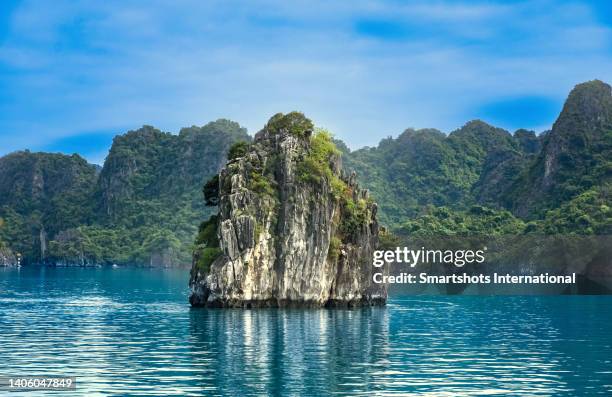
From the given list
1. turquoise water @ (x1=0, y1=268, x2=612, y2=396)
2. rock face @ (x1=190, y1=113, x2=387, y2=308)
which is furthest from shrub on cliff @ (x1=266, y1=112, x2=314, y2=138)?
turquoise water @ (x1=0, y1=268, x2=612, y2=396)

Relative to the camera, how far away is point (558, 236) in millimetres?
133875

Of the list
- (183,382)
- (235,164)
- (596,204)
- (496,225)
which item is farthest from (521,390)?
(496,225)

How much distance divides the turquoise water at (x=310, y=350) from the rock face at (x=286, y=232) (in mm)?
3553

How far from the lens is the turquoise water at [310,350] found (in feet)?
118

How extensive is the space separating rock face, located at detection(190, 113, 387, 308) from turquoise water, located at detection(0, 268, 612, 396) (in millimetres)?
3553

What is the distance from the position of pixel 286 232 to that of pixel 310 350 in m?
29.5

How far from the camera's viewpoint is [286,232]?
76188mm

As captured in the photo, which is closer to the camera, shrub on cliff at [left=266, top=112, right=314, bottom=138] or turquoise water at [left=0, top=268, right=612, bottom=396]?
turquoise water at [left=0, top=268, right=612, bottom=396]

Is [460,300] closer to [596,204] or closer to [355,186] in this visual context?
[355,186]

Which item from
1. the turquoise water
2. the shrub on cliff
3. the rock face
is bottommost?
the turquoise water

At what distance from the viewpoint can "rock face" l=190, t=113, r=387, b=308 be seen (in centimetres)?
7388

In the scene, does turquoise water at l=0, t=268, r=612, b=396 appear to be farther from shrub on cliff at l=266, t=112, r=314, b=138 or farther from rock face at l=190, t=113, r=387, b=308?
shrub on cliff at l=266, t=112, r=314, b=138

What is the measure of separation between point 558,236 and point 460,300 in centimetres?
3736

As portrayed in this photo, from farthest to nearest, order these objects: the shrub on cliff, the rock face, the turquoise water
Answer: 1. the shrub on cliff
2. the rock face
3. the turquoise water
